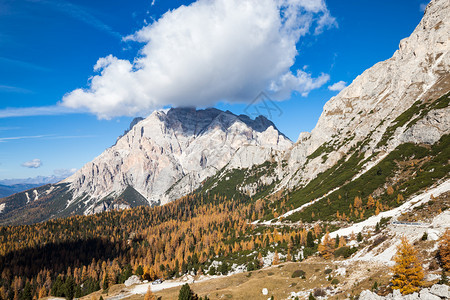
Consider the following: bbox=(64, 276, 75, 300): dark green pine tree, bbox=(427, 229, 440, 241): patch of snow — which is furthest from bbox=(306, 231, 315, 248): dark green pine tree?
bbox=(64, 276, 75, 300): dark green pine tree

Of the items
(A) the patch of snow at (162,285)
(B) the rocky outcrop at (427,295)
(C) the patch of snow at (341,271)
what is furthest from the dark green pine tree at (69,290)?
(B) the rocky outcrop at (427,295)

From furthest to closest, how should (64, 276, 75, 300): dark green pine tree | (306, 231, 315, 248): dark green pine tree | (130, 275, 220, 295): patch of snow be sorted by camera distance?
(64, 276, 75, 300): dark green pine tree < (306, 231, 315, 248): dark green pine tree < (130, 275, 220, 295): patch of snow

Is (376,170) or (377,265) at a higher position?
(376,170)

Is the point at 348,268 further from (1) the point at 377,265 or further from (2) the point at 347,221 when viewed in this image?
(2) the point at 347,221

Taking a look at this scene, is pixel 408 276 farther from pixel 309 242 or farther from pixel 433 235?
pixel 309 242

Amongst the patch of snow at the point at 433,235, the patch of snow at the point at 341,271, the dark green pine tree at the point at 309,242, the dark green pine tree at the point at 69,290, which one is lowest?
the dark green pine tree at the point at 69,290

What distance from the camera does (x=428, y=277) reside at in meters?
42.6

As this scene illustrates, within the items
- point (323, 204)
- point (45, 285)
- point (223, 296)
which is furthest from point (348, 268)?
point (45, 285)

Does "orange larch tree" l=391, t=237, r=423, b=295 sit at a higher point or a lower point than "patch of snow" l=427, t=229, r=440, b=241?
lower

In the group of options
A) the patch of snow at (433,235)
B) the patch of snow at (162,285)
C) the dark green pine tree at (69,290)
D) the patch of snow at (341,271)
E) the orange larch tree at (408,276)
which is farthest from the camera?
the dark green pine tree at (69,290)

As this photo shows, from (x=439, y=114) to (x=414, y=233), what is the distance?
5907 inches

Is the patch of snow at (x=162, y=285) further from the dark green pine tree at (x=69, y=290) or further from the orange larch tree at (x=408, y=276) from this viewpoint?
the orange larch tree at (x=408, y=276)

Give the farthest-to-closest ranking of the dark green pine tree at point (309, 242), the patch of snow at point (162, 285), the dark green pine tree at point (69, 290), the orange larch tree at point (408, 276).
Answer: the dark green pine tree at point (69, 290) → the dark green pine tree at point (309, 242) → the patch of snow at point (162, 285) → the orange larch tree at point (408, 276)

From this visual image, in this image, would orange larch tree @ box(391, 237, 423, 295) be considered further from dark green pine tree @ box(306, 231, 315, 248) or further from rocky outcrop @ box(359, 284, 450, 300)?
dark green pine tree @ box(306, 231, 315, 248)
